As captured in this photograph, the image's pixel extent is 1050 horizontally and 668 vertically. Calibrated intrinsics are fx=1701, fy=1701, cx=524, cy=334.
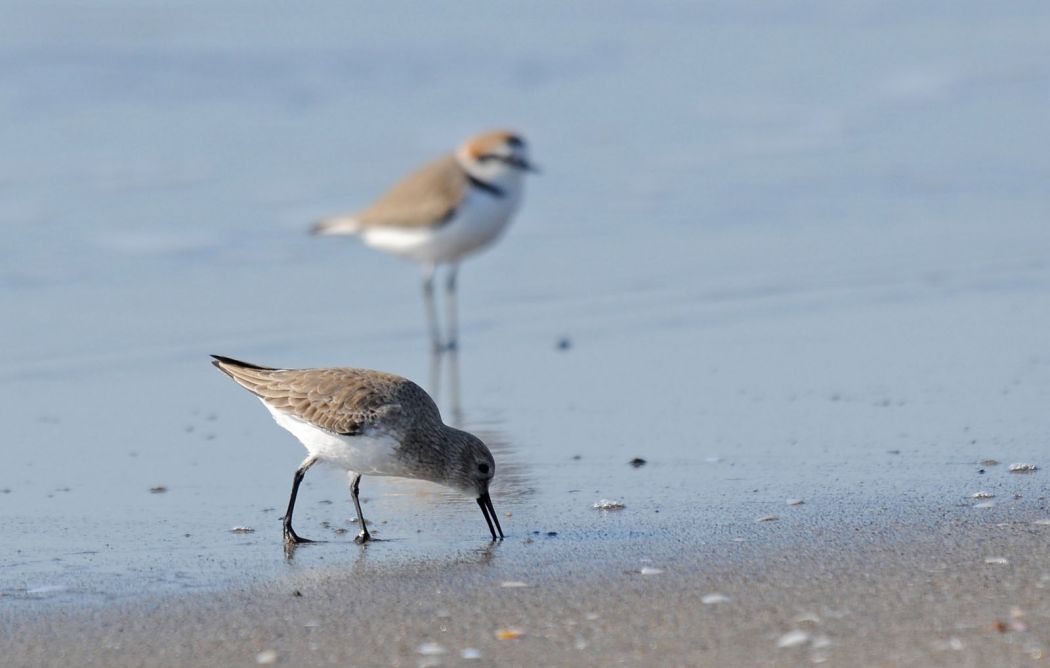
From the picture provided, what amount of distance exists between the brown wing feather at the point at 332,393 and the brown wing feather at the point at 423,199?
3.75m

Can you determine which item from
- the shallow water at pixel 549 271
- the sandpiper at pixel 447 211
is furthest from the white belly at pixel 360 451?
the sandpiper at pixel 447 211

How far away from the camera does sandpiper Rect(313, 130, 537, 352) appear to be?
370 inches

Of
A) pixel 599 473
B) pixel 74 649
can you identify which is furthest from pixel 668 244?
pixel 74 649

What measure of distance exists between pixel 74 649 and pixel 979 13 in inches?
590

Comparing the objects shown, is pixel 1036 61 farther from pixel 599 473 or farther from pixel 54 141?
pixel 599 473

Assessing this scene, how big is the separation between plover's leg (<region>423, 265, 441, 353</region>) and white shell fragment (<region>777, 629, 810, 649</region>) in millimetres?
4328

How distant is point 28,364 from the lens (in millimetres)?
7648

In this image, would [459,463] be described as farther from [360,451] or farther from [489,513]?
[360,451]

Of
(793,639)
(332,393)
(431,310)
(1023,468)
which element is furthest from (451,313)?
(793,639)

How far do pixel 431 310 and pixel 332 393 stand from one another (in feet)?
11.0

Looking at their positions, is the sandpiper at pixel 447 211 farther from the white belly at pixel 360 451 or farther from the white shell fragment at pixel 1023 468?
the white shell fragment at pixel 1023 468

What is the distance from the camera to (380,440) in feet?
17.4

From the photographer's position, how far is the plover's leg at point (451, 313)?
27.4 feet

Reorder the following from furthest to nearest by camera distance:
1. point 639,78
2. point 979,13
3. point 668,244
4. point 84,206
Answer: point 979,13 → point 639,78 → point 84,206 → point 668,244
